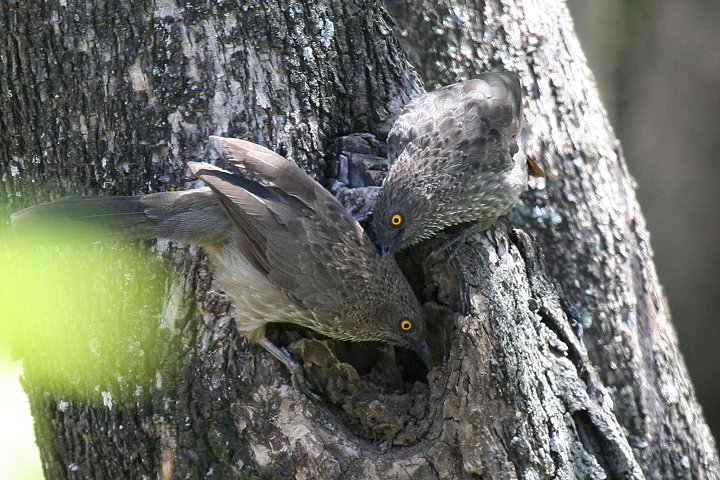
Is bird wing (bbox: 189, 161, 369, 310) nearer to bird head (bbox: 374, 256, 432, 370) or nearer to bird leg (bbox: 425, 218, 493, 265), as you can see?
bird head (bbox: 374, 256, 432, 370)

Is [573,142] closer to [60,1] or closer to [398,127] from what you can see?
[398,127]

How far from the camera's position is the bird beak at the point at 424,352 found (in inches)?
135

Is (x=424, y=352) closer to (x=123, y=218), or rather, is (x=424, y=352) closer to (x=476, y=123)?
(x=476, y=123)

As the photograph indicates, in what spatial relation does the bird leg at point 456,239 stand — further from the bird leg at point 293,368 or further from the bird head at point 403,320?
the bird leg at point 293,368

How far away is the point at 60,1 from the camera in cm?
328

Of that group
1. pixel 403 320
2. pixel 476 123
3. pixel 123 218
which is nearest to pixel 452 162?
pixel 476 123

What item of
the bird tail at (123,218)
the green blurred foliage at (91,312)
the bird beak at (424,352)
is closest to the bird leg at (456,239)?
the bird beak at (424,352)

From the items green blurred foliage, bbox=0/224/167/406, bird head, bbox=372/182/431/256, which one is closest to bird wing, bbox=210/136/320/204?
bird head, bbox=372/182/431/256

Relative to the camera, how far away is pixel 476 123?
4043mm

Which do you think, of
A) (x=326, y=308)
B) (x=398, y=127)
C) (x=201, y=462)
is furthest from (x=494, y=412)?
(x=398, y=127)

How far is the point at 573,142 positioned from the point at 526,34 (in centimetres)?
67

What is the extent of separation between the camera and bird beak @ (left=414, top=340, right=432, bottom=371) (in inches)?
135

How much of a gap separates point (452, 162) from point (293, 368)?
1.49 meters

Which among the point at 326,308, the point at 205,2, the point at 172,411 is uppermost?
the point at 205,2
